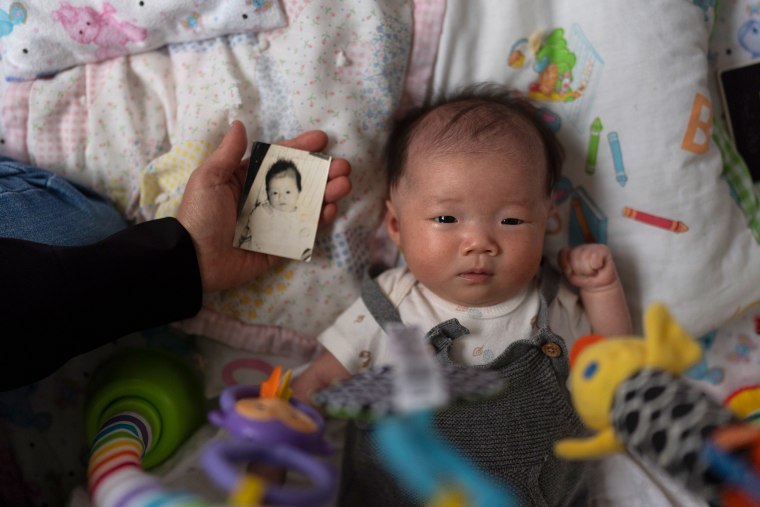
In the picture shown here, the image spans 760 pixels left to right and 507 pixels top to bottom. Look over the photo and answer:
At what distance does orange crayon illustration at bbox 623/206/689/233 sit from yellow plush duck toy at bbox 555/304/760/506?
66 centimetres

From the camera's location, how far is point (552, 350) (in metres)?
1.10

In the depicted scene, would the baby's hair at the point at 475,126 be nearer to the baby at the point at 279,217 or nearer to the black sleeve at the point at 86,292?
the baby at the point at 279,217

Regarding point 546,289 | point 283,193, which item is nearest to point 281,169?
point 283,193

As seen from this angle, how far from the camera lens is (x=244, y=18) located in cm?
123

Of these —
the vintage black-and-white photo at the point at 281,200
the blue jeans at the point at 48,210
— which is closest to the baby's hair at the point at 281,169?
the vintage black-and-white photo at the point at 281,200

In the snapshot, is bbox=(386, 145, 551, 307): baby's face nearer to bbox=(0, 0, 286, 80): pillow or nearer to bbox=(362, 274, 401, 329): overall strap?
bbox=(362, 274, 401, 329): overall strap

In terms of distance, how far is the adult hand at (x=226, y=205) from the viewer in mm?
1125

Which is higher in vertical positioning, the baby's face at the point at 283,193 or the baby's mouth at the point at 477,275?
the baby's face at the point at 283,193

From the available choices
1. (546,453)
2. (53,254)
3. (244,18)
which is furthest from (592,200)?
(53,254)

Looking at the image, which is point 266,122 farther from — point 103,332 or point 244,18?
point 103,332

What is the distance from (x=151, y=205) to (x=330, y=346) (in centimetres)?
46

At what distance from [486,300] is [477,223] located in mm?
152

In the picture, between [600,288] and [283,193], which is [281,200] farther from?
[600,288]

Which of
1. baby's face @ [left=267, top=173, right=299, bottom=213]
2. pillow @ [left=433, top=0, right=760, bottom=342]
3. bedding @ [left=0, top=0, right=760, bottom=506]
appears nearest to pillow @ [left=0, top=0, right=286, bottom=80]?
bedding @ [left=0, top=0, right=760, bottom=506]
